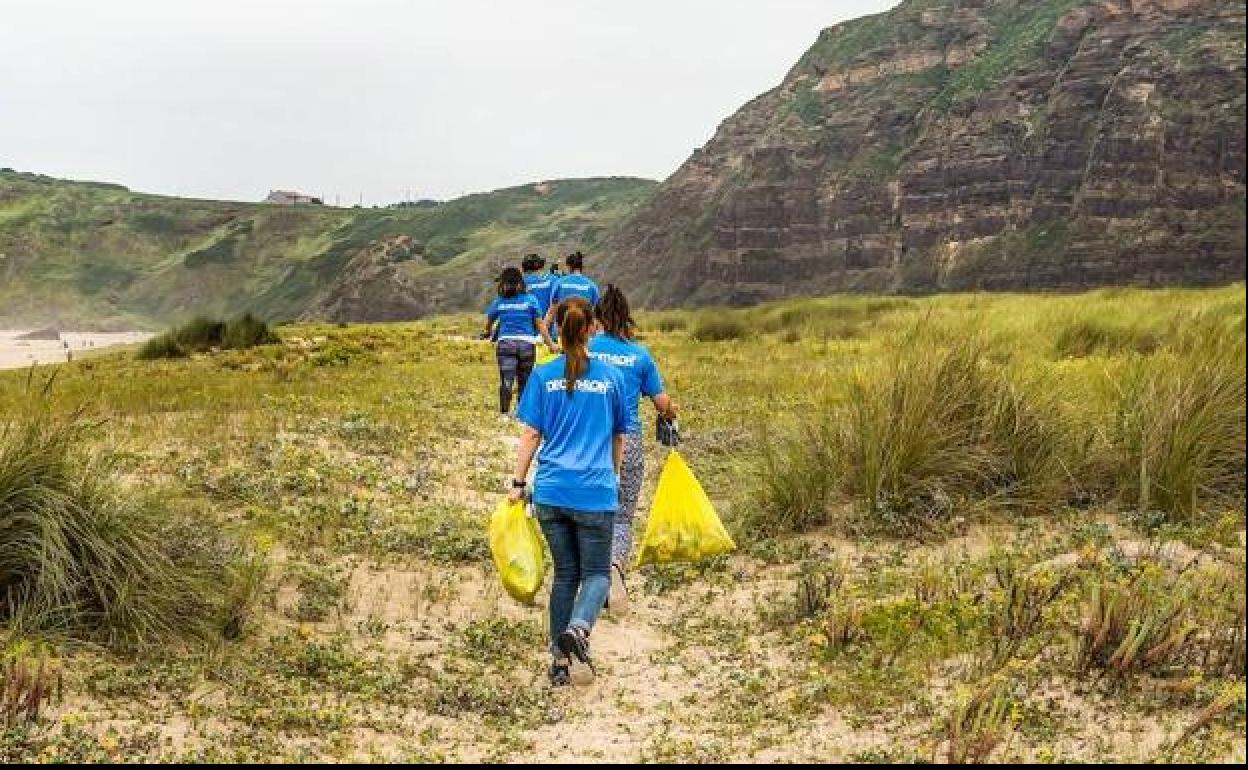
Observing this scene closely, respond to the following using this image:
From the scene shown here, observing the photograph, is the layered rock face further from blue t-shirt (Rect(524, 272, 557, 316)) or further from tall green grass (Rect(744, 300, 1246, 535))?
tall green grass (Rect(744, 300, 1246, 535))

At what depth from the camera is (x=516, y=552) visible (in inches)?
268

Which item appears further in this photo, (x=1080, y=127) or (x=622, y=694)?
(x=1080, y=127)

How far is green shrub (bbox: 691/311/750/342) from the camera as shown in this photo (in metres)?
33.1

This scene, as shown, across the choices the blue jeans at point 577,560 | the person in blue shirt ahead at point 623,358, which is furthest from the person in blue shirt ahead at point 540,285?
the blue jeans at point 577,560

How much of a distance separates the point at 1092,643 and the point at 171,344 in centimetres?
2661

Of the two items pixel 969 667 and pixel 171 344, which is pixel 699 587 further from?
pixel 171 344

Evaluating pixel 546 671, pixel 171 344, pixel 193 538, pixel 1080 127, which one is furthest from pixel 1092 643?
pixel 1080 127

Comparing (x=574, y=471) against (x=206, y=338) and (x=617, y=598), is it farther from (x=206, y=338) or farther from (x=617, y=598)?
(x=206, y=338)

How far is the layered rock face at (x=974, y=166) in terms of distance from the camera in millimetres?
69000

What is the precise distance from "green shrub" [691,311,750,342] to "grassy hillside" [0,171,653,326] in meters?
85.0

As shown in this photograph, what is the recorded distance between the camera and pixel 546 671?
720 centimetres

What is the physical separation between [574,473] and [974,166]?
79492 millimetres

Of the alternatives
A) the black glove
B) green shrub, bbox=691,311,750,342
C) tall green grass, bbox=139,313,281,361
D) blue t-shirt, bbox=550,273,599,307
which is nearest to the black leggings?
blue t-shirt, bbox=550,273,599,307

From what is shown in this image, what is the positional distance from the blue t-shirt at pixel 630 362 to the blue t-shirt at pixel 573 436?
0.95 m
